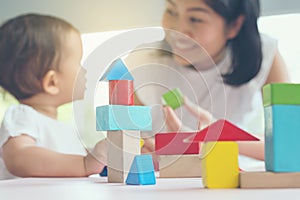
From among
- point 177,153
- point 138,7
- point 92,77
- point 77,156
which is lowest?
point 77,156

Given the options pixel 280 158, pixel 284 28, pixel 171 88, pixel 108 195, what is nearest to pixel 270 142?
pixel 280 158

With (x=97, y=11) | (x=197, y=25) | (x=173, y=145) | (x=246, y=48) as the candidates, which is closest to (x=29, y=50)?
(x=97, y=11)

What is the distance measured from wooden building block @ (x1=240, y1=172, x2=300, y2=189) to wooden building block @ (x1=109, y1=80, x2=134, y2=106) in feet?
0.57

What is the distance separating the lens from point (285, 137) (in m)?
0.52

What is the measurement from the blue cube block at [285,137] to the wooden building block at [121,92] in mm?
178

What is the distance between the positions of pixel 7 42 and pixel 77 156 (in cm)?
Result: 40

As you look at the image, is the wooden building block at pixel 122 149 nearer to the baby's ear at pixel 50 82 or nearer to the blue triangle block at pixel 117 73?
the blue triangle block at pixel 117 73

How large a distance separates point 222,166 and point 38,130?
93 cm

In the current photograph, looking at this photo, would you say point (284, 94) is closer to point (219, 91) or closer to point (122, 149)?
point (122, 149)

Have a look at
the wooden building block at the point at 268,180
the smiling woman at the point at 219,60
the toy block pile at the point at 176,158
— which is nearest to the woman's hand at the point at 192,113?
the smiling woman at the point at 219,60

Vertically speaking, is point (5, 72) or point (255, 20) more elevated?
point (255, 20)

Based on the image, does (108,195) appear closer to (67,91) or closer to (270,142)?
(270,142)

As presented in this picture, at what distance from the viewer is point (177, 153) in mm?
761

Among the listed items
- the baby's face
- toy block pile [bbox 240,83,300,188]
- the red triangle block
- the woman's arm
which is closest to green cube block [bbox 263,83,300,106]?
toy block pile [bbox 240,83,300,188]
